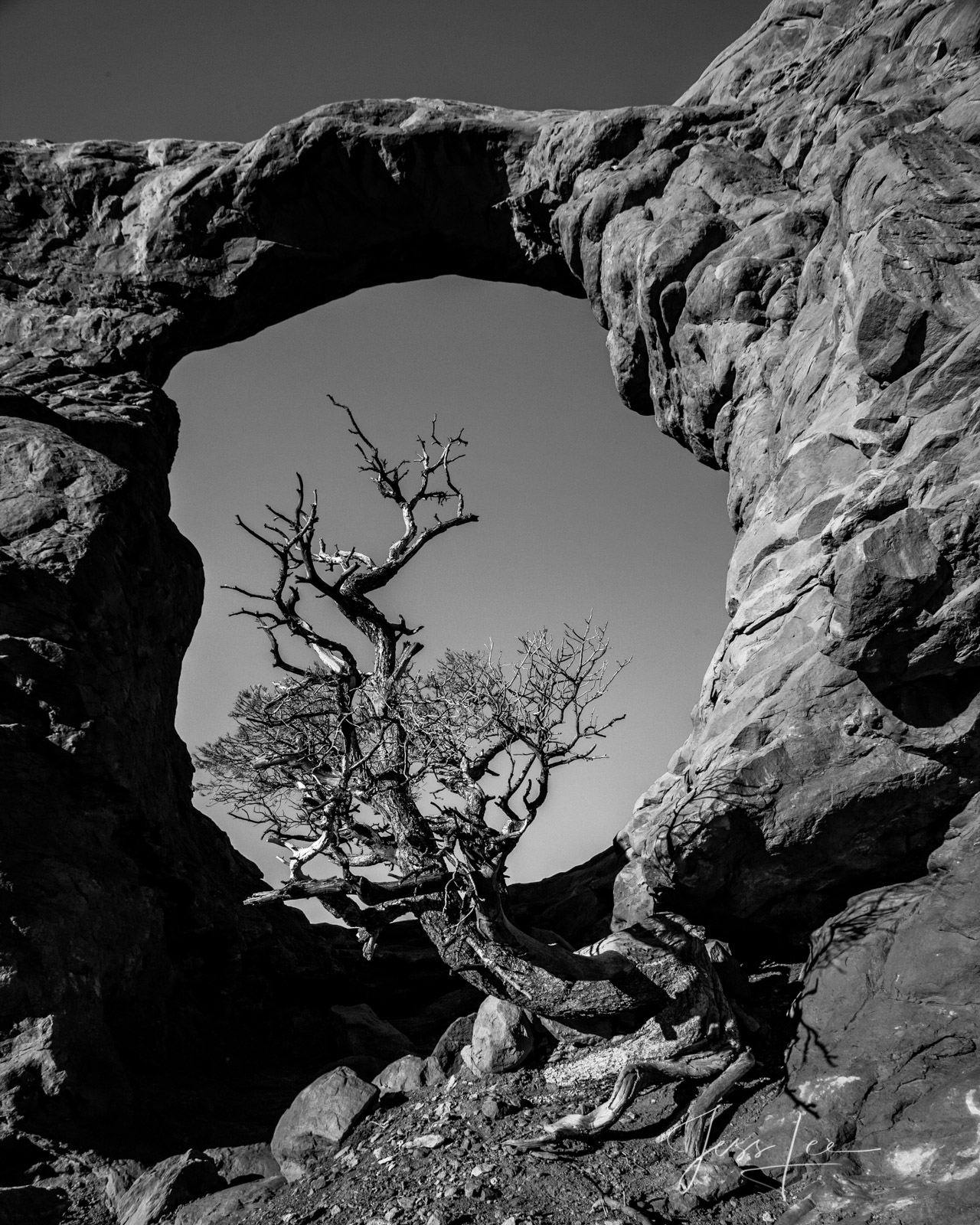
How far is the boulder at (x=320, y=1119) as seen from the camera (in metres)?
10.8

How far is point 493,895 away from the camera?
11.0 meters

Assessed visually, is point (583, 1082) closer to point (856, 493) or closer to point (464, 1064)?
point (464, 1064)

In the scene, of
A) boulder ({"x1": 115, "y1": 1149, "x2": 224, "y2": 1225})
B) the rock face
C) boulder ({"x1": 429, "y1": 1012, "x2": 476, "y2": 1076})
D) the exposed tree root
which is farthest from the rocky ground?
the rock face

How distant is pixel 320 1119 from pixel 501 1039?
2665 millimetres

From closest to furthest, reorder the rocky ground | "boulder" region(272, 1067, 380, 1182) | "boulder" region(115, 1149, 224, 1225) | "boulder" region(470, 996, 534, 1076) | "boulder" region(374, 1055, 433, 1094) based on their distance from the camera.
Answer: the rocky ground → "boulder" region(115, 1149, 224, 1225) → "boulder" region(272, 1067, 380, 1182) → "boulder" region(470, 996, 534, 1076) → "boulder" region(374, 1055, 433, 1094)

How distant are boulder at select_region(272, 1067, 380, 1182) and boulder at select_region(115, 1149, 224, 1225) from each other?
36.5 inches

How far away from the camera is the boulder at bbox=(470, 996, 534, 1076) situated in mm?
11445

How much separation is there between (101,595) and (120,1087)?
7.57 m

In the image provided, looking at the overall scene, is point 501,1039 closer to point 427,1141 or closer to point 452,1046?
point 452,1046

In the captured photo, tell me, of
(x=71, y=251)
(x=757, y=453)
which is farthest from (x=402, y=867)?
(x=71, y=251)

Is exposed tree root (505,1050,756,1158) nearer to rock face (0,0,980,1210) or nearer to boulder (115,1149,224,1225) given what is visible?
rock face (0,0,980,1210)

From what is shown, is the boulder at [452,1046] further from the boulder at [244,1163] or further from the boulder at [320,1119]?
the boulder at [244,1163]

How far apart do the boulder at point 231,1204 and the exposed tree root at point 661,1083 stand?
3136mm

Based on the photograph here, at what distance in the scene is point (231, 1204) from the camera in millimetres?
9953
